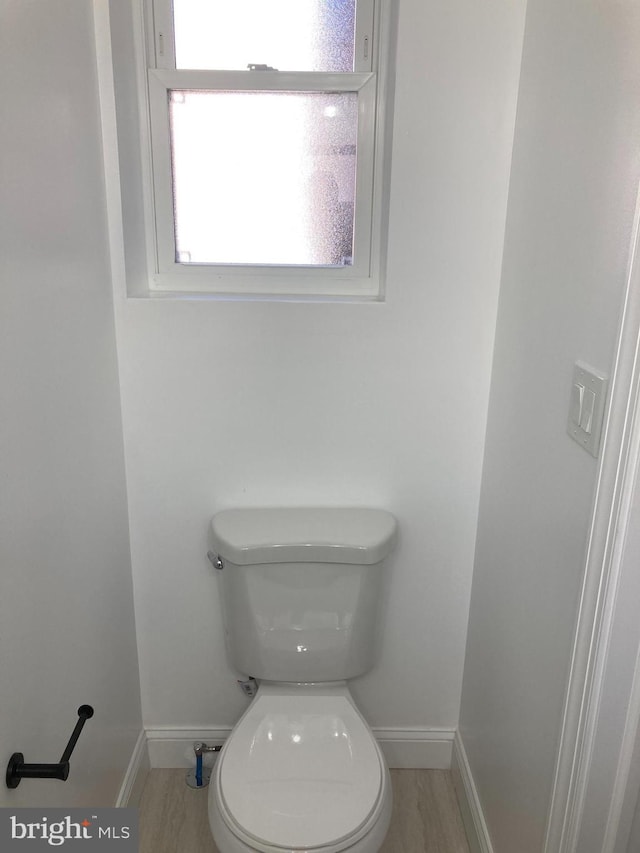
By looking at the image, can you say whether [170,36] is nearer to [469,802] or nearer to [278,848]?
[278,848]

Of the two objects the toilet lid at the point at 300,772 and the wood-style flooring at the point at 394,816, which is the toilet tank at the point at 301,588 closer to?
the toilet lid at the point at 300,772

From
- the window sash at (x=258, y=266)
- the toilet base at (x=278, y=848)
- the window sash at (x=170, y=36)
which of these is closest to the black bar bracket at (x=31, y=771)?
the toilet base at (x=278, y=848)

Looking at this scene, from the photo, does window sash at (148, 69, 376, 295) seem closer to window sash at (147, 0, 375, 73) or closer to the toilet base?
window sash at (147, 0, 375, 73)

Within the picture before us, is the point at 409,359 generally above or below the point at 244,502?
above

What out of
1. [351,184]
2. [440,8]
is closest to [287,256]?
[351,184]

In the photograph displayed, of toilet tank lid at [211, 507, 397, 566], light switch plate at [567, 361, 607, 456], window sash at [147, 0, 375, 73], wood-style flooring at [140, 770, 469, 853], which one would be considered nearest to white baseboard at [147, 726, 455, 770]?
wood-style flooring at [140, 770, 469, 853]

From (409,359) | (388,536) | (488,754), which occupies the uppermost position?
(409,359)

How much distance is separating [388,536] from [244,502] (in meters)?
0.38

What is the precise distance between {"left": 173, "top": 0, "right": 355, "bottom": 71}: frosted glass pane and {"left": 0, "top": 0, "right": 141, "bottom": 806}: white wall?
255mm

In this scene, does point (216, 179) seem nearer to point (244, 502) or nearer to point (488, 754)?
point (244, 502)

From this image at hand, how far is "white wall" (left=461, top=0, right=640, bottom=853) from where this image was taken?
3.23 ft

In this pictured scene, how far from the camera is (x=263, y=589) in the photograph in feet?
5.13

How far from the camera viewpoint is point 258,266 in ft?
5.47

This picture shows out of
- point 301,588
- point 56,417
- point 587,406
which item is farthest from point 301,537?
point 587,406
